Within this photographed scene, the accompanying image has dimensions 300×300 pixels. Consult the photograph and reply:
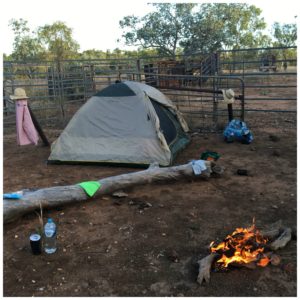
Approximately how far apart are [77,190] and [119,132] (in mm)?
1948

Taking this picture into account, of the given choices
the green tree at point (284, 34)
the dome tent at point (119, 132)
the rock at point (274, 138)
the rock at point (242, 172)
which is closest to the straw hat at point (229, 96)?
the rock at point (274, 138)

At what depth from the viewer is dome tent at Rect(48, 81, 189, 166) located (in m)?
5.92

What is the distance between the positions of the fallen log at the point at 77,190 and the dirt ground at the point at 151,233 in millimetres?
104

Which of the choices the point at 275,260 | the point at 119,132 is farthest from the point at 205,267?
the point at 119,132

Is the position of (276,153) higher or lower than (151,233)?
higher

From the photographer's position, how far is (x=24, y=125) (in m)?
6.67

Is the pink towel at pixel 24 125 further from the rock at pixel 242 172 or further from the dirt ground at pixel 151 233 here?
the rock at pixel 242 172

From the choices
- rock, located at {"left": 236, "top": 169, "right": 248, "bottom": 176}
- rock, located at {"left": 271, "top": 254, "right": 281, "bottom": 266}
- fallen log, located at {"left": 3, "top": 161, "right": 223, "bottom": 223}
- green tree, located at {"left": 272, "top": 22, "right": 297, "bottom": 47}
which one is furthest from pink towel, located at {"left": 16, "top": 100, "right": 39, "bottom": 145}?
green tree, located at {"left": 272, "top": 22, "right": 297, "bottom": 47}

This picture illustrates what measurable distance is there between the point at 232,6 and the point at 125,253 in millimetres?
22777

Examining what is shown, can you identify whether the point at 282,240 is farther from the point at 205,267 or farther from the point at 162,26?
the point at 162,26

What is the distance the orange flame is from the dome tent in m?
2.69

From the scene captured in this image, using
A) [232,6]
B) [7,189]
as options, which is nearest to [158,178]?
[7,189]

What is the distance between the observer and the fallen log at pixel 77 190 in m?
3.91

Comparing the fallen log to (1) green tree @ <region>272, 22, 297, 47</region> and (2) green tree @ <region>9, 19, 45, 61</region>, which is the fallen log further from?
(1) green tree @ <region>272, 22, 297, 47</region>
